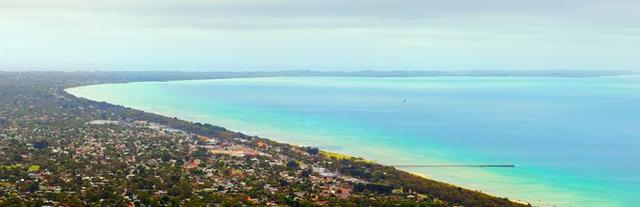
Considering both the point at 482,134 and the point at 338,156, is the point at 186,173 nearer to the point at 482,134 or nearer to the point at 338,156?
the point at 338,156

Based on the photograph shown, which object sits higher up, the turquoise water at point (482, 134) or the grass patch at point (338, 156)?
the turquoise water at point (482, 134)

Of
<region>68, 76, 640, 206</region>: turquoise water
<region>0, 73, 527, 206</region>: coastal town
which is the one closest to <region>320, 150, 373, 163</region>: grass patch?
<region>0, 73, 527, 206</region>: coastal town

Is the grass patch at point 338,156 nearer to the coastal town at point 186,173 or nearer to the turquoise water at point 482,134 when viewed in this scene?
the coastal town at point 186,173

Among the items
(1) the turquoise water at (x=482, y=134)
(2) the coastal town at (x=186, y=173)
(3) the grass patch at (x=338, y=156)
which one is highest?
(1) the turquoise water at (x=482, y=134)

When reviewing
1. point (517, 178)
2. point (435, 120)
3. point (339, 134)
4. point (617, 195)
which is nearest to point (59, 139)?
point (339, 134)

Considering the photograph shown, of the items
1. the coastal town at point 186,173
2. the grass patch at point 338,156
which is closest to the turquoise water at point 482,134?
the grass patch at point 338,156

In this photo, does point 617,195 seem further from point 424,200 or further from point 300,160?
point 300,160

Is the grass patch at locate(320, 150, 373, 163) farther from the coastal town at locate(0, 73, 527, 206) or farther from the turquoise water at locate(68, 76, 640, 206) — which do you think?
the turquoise water at locate(68, 76, 640, 206)
